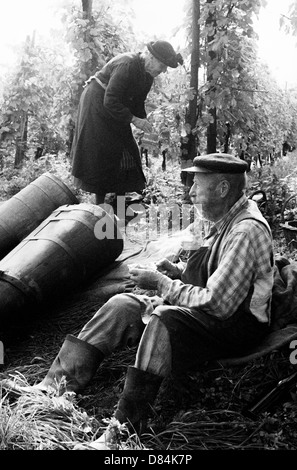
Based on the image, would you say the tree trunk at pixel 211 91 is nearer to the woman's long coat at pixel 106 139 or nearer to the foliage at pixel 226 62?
the foliage at pixel 226 62

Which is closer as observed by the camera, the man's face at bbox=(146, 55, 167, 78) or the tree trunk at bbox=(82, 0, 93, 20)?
the man's face at bbox=(146, 55, 167, 78)

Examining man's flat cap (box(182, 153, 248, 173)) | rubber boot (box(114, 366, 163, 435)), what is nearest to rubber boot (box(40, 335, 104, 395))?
rubber boot (box(114, 366, 163, 435))

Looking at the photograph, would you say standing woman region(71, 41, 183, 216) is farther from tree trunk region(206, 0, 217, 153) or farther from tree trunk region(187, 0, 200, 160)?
tree trunk region(206, 0, 217, 153)

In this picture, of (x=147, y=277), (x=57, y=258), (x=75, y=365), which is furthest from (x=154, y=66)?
(x=75, y=365)

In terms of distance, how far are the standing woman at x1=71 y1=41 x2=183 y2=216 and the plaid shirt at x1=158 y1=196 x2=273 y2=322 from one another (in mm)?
3000

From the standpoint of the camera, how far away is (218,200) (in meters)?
3.09

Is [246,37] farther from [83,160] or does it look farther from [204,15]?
[83,160]

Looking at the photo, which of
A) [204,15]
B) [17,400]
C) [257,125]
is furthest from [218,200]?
[257,125]

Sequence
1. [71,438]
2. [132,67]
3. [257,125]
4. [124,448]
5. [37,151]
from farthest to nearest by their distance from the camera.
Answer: [37,151] → [257,125] → [132,67] → [71,438] → [124,448]

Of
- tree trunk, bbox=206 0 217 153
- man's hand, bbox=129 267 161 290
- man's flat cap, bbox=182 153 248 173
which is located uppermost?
tree trunk, bbox=206 0 217 153

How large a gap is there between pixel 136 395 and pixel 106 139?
3614 millimetres

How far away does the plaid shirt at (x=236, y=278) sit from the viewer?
2812mm

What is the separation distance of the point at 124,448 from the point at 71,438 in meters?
0.36

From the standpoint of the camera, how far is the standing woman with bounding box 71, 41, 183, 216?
5.55 metres
